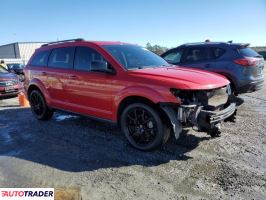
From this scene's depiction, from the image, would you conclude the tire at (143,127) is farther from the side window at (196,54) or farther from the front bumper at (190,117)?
the side window at (196,54)

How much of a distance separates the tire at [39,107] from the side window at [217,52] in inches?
184

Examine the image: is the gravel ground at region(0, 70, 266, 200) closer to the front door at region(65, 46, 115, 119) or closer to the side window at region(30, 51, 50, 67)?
the front door at region(65, 46, 115, 119)

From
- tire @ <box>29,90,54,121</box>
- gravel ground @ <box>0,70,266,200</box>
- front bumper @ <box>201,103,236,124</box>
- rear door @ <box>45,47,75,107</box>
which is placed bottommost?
gravel ground @ <box>0,70,266,200</box>

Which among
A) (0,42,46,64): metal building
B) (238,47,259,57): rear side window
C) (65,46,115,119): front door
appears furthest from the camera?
(0,42,46,64): metal building

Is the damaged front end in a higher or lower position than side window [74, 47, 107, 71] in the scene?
lower

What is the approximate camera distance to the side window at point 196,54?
8643mm

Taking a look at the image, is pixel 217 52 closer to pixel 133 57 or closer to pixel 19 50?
pixel 133 57

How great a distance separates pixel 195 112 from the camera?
4.54 meters

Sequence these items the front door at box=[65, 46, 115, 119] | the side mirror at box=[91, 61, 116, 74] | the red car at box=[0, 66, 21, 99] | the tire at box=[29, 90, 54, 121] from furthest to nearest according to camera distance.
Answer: the red car at box=[0, 66, 21, 99], the tire at box=[29, 90, 54, 121], the front door at box=[65, 46, 115, 119], the side mirror at box=[91, 61, 116, 74]

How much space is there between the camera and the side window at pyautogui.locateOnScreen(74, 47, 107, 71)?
5.82 m

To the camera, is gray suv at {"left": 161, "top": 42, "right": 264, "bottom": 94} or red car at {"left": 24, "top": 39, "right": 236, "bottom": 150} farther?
gray suv at {"left": 161, "top": 42, "right": 264, "bottom": 94}

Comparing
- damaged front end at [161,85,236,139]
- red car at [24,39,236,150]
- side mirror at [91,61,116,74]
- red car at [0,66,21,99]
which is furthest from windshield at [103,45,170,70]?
red car at [0,66,21,99]

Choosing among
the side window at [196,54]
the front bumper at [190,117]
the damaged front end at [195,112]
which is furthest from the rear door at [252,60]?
Result: the front bumper at [190,117]
